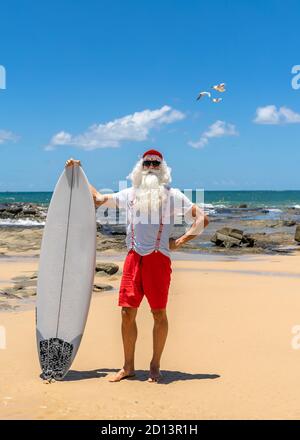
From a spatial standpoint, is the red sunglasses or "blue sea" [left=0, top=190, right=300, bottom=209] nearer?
the red sunglasses

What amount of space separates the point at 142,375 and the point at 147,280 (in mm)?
850

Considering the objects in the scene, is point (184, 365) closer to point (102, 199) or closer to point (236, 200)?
point (102, 199)

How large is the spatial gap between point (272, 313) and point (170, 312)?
1.26m

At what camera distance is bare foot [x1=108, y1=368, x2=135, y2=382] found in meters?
4.40

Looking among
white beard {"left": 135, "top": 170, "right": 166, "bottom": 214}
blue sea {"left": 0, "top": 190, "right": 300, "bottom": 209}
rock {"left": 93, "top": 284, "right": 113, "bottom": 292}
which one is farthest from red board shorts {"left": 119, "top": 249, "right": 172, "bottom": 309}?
blue sea {"left": 0, "top": 190, "right": 300, "bottom": 209}

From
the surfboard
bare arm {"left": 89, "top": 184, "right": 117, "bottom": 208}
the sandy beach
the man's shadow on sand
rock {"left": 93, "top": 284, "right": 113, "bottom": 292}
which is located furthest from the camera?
rock {"left": 93, "top": 284, "right": 113, "bottom": 292}

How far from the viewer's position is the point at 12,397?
4.02 meters

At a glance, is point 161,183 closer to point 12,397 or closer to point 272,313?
point 12,397

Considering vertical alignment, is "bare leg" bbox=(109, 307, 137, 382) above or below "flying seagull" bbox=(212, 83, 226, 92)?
below

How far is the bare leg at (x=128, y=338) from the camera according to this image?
4391 millimetres

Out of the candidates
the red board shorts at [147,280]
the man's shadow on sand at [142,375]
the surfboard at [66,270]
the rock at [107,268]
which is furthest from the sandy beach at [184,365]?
the rock at [107,268]

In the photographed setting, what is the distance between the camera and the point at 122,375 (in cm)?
443

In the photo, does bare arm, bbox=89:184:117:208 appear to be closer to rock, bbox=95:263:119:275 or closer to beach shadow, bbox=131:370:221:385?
beach shadow, bbox=131:370:221:385
